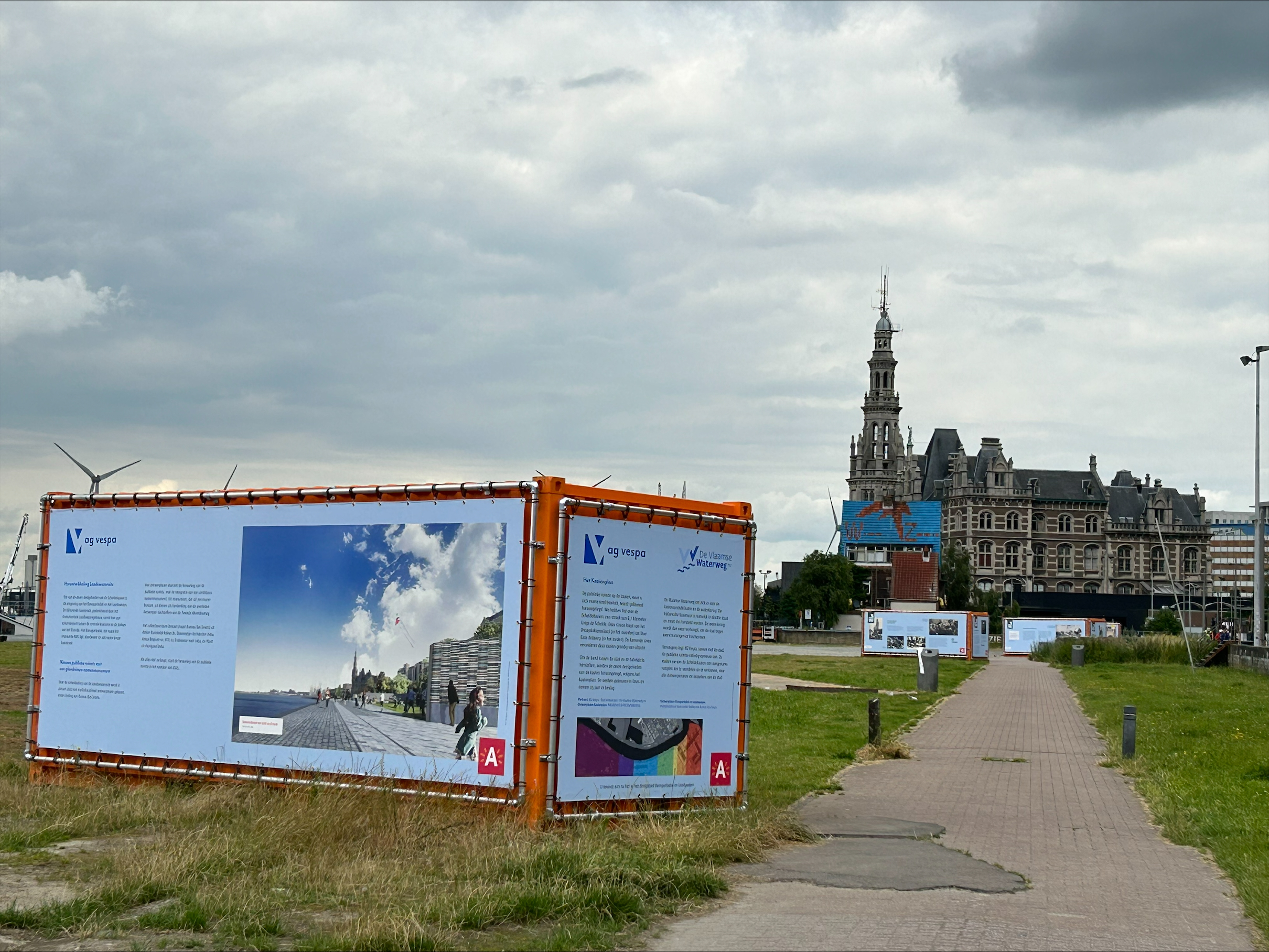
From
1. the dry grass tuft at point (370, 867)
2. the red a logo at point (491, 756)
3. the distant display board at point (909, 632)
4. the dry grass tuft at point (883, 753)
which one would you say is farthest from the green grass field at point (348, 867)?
the distant display board at point (909, 632)

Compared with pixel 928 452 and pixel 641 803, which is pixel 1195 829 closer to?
pixel 641 803

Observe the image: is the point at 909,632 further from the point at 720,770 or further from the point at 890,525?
the point at 890,525

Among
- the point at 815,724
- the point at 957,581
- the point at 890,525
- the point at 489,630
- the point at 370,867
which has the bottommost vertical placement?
the point at 815,724

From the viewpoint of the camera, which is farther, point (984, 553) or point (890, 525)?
point (984, 553)

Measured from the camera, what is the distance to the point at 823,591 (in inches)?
4518

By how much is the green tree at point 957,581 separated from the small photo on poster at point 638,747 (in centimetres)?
12990

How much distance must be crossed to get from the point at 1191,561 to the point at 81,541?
161750 mm

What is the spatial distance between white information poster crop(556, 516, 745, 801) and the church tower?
16050cm

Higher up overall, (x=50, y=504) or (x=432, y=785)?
(x=50, y=504)

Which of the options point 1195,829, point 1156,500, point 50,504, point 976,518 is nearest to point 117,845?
point 50,504

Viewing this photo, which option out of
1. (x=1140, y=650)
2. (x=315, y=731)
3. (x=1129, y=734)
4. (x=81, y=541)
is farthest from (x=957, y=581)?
(x=315, y=731)

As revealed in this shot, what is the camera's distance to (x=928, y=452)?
6594 inches

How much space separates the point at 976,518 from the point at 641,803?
146 meters

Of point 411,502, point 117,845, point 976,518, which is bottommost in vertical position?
point 117,845
